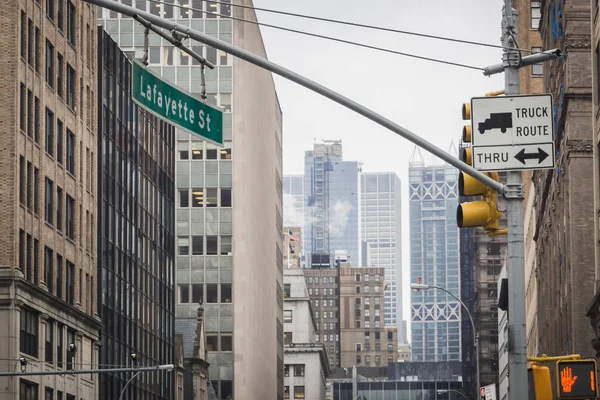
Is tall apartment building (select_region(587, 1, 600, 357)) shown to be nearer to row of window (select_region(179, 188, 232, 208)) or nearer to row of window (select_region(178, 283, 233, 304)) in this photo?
row of window (select_region(178, 283, 233, 304))

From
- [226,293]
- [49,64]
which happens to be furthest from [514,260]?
[226,293]

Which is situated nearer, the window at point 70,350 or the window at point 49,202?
the window at point 49,202

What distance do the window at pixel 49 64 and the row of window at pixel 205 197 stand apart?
5186 cm

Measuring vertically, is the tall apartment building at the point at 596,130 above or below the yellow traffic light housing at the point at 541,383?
above

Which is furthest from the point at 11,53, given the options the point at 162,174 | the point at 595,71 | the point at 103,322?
the point at 162,174

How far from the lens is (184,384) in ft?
349

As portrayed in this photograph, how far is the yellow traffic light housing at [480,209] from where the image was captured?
16.9 metres

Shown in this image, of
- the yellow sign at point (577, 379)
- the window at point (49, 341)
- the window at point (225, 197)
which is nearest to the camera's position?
the yellow sign at point (577, 379)

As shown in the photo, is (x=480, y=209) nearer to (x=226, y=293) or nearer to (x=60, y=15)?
(x=60, y=15)

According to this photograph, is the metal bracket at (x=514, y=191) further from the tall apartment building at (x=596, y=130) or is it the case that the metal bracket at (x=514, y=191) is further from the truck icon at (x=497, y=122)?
the tall apartment building at (x=596, y=130)

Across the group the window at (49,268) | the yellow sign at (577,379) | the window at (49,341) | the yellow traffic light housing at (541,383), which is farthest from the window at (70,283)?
the yellow sign at (577,379)

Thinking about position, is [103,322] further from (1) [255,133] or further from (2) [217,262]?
(1) [255,133]

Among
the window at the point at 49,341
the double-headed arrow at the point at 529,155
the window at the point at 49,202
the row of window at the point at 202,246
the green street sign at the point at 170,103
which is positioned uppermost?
the row of window at the point at 202,246

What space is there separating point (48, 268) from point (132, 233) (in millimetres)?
18743
